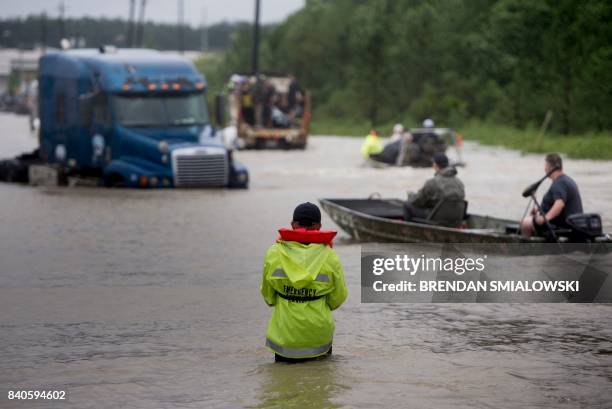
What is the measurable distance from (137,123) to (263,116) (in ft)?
84.7

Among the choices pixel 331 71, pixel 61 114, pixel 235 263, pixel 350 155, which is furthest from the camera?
pixel 331 71

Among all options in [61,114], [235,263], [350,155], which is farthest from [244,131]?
[235,263]

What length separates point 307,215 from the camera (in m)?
9.96

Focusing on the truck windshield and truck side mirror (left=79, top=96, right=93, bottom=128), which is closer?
truck side mirror (left=79, top=96, right=93, bottom=128)

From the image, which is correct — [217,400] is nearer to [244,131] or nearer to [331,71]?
[244,131]

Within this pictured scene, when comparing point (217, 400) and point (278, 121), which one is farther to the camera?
point (278, 121)

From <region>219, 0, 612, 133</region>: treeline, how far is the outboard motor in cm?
3761

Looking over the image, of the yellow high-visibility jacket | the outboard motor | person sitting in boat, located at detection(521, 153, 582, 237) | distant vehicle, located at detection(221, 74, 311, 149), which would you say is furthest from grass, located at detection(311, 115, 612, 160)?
the yellow high-visibility jacket

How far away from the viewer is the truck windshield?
100.0 ft

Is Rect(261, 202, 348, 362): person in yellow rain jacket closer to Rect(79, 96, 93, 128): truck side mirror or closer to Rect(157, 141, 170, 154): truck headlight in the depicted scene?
Rect(157, 141, 170, 154): truck headlight

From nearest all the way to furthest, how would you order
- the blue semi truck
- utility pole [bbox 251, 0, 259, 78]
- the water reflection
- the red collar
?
the water reflection
the red collar
the blue semi truck
utility pole [bbox 251, 0, 259, 78]

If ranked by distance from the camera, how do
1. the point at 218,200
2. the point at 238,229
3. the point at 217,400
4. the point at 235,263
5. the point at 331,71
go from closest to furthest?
the point at 217,400
the point at 235,263
the point at 238,229
the point at 218,200
the point at 331,71

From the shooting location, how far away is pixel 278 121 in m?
56.4

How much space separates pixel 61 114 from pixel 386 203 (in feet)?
36.4
